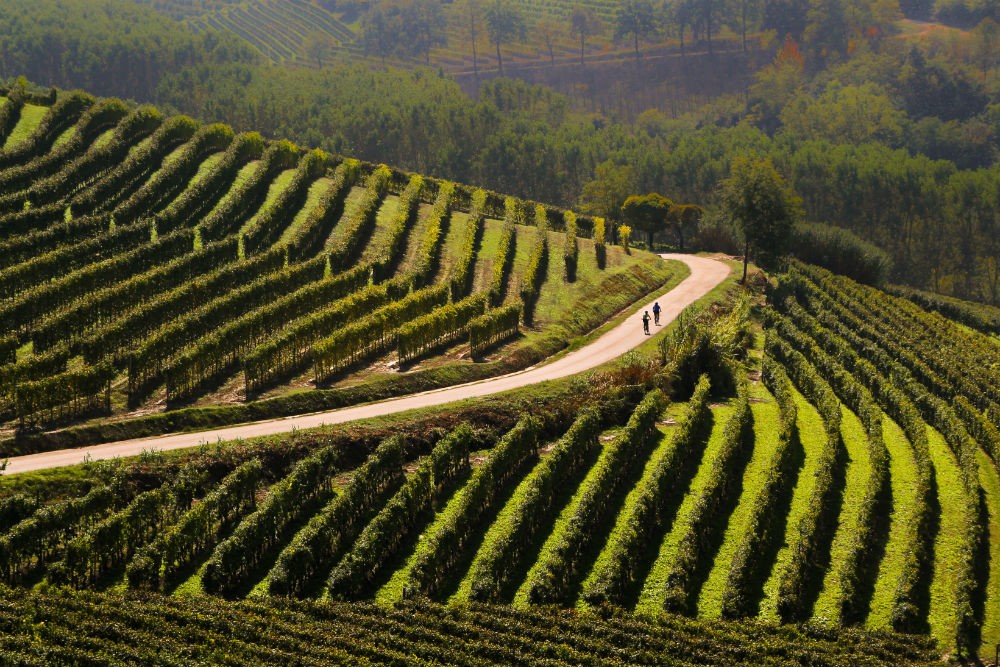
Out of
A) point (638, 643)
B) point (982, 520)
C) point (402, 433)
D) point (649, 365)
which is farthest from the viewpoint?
point (649, 365)

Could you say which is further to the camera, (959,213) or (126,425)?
(959,213)

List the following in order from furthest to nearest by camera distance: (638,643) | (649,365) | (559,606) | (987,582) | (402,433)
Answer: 1. (649,365)
2. (402,433)
3. (987,582)
4. (559,606)
5. (638,643)

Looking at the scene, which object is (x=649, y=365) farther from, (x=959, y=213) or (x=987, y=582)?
(x=959, y=213)

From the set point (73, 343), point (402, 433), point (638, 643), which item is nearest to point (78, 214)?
point (73, 343)

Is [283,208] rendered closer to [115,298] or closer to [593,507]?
[115,298]

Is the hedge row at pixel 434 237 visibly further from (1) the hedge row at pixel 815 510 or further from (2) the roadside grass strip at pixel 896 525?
(2) the roadside grass strip at pixel 896 525

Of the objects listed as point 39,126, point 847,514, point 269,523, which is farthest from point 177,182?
point 847,514

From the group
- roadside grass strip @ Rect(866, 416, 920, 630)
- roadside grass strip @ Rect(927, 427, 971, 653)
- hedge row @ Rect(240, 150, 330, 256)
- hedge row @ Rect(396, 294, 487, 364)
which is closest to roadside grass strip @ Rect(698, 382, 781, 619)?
roadside grass strip @ Rect(866, 416, 920, 630)
